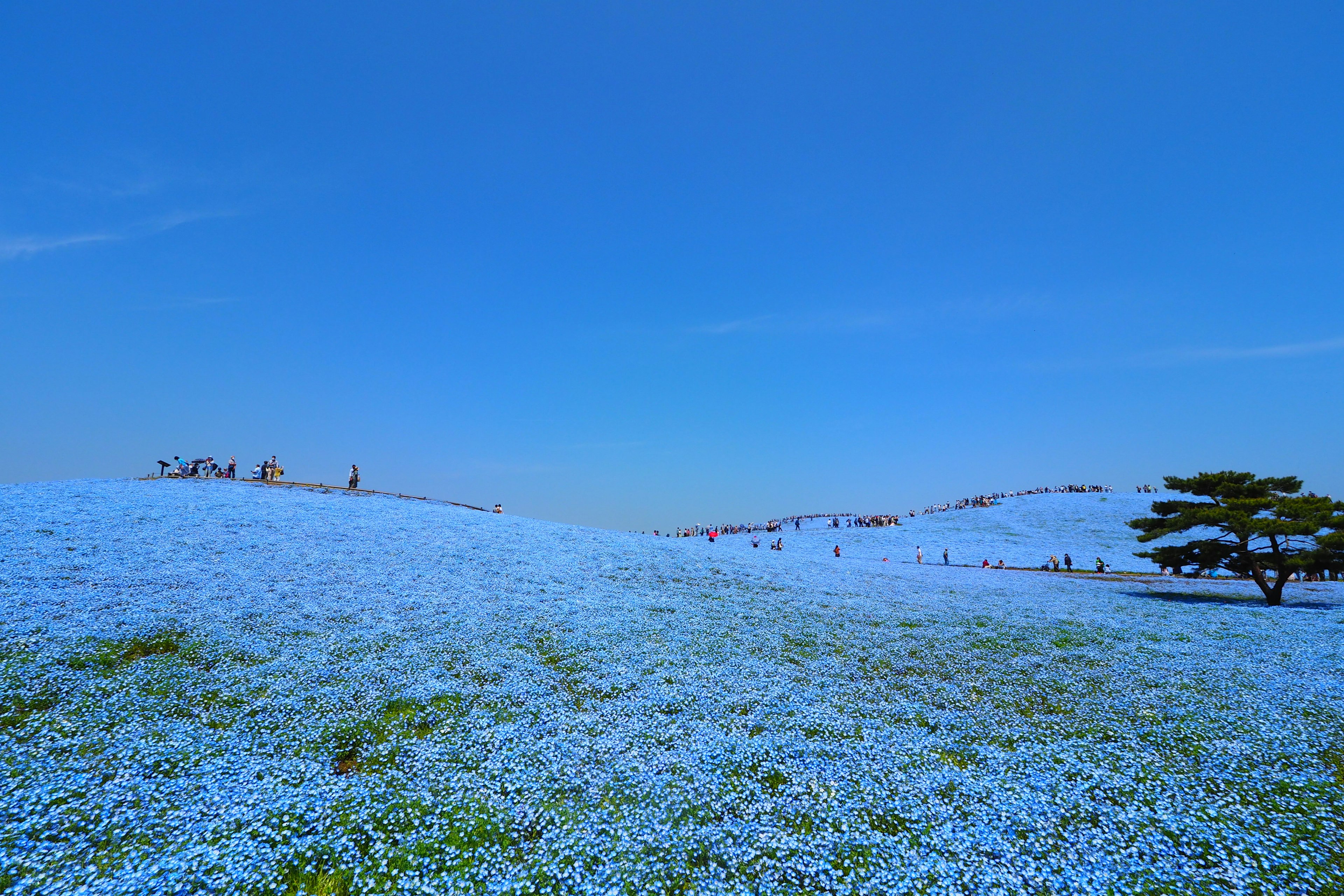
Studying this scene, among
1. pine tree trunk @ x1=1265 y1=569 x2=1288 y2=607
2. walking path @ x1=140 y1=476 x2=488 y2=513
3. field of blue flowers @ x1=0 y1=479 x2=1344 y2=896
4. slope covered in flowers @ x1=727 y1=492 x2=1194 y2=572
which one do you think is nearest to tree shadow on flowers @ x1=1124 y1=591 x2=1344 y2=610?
pine tree trunk @ x1=1265 y1=569 x2=1288 y2=607

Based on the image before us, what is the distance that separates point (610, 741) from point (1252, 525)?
27397 mm

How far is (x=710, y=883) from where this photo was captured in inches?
256

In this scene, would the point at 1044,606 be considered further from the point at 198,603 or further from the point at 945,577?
the point at 198,603

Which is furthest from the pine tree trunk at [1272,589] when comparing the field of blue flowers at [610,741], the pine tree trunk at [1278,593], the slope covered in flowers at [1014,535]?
the slope covered in flowers at [1014,535]

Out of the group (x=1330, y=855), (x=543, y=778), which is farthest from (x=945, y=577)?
(x=543, y=778)

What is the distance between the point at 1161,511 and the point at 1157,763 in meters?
21.4

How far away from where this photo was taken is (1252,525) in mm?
22469

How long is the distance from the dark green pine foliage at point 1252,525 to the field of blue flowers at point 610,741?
520cm

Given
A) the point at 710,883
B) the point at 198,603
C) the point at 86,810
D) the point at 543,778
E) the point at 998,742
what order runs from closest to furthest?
the point at 710,883 < the point at 86,810 < the point at 543,778 < the point at 998,742 < the point at 198,603

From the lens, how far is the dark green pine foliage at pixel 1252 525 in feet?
73.7

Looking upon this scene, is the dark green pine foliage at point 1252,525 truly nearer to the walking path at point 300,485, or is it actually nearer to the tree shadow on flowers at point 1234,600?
the tree shadow on flowers at point 1234,600

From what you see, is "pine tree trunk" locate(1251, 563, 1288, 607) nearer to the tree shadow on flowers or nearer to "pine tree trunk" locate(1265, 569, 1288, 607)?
"pine tree trunk" locate(1265, 569, 1288, 607)

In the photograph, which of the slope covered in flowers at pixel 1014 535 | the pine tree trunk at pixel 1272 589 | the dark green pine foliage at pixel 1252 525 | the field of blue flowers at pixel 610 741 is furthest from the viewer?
the slope covered in flowers at pixel 1014 535

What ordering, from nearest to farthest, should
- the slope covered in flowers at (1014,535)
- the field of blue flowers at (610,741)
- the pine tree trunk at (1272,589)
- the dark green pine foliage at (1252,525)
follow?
the field of blue flowers at (610,741)
the dark green pine foliage at (1252,525)
the pine tree trunk at (1272,589)
the slope covered in flowers at (1014,535)
